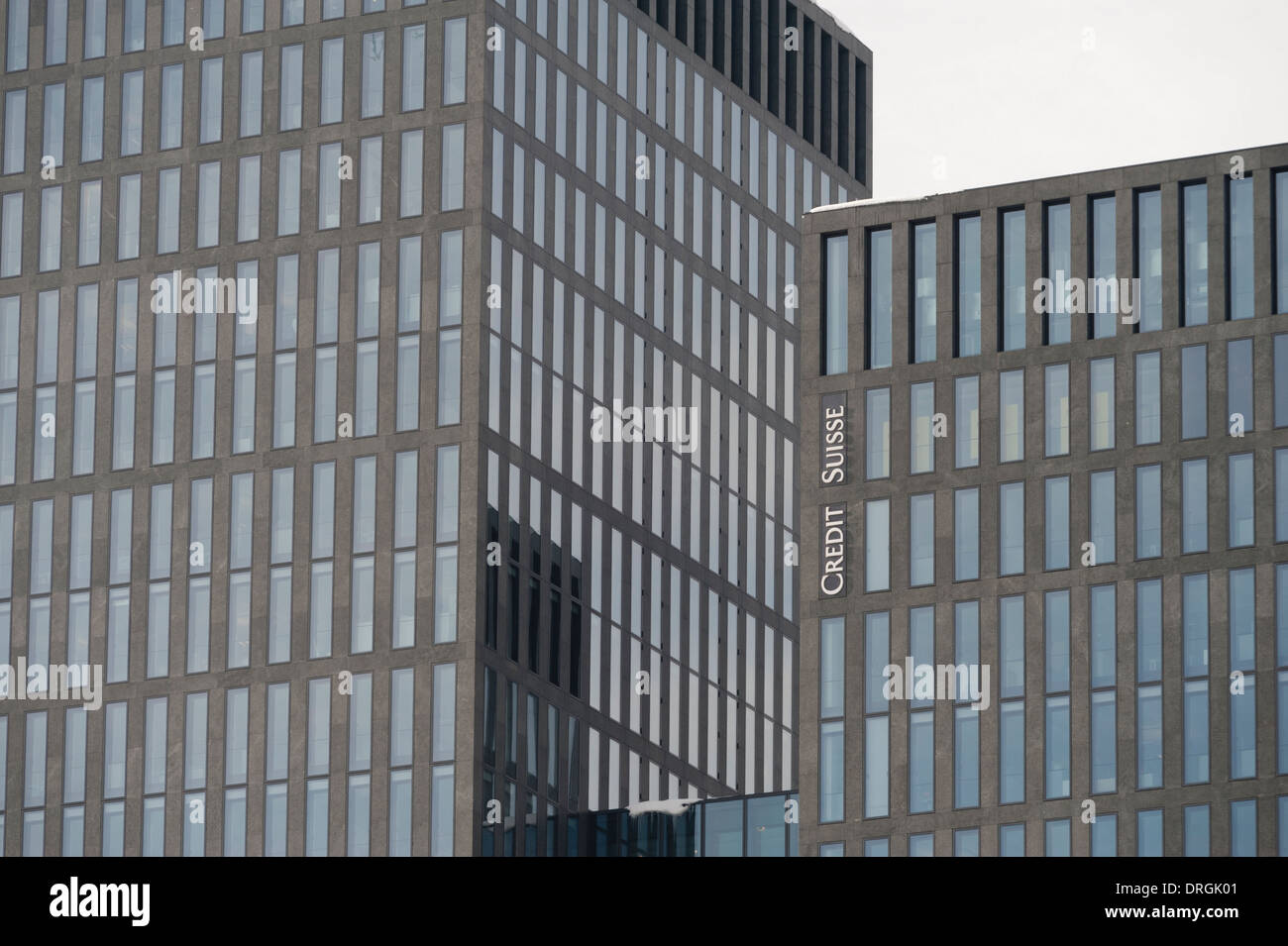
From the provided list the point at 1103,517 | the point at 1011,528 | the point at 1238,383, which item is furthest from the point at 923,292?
the point at 1238,383

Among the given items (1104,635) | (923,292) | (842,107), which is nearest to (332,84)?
(923,292)

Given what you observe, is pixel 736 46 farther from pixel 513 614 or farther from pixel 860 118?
pixel 513 614

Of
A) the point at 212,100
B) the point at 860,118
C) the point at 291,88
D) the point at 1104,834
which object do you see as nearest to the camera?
the point at 1104,834

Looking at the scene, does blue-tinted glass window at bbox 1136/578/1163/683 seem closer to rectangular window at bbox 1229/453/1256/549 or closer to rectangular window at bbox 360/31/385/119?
rectangular window at bbox 1229/453/1256/549

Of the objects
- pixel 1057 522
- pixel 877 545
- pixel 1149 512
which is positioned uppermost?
pixel 1149 512

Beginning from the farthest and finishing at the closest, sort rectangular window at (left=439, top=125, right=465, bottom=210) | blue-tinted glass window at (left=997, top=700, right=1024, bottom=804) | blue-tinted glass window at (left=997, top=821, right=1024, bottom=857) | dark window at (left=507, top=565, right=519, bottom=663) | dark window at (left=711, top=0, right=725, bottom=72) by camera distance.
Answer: dark window at (left=711, top=0, right=725, bottom=72)
rectangular window at (left=439, top=125, right=465, bottom=210)
dark window at (left=507, top=565, right=519, bottom=663)
blue-tinted glass window at (left=997, top=700, right=1024, bottom=804)
blue-tinted glass window at (left=997, top=821, right=1024, bottom=857)

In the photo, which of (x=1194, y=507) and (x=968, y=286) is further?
(x=968, y=286)

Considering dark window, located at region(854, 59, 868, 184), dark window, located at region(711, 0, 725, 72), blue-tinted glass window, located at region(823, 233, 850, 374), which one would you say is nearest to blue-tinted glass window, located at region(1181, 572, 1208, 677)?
blue-tinted glass window, located at region(823, 233, 850, 374)

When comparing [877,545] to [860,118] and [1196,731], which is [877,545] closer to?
[1196,731]

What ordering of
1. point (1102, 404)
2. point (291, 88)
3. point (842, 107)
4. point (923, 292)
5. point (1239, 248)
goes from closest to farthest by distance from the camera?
point (1239, 248), point (1102, 404), point (923, 292), point (291, 88), point (842, 107)

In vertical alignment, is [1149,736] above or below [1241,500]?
below

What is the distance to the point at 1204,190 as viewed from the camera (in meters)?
93.8

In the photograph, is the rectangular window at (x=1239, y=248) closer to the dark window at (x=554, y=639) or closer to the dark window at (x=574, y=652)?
the dark window at (x=554, y=639)

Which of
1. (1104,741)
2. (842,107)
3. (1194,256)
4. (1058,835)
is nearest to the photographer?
(1058,835)
